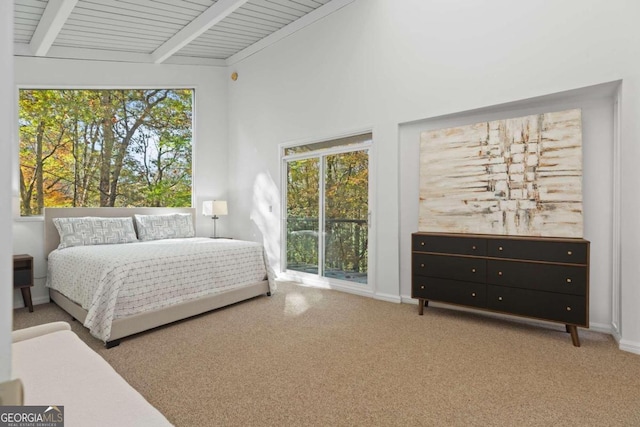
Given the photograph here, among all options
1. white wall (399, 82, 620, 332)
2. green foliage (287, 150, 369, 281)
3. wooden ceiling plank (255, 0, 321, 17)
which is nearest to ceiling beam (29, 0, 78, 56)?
wooden ceiling plank (255, 0, 321, 17)

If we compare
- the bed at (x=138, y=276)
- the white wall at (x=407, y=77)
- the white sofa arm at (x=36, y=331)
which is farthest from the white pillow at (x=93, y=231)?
the white sofa arm at (x=36, y=331)

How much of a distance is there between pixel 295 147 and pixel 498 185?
2.84 metres

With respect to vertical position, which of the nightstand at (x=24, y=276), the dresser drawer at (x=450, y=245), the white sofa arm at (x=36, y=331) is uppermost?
the dresser drawer at (x=450, y=245)

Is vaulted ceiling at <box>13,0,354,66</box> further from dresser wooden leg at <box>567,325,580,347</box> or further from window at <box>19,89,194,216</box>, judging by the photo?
dresser wooden leg at <box>567,325,580,347</box>

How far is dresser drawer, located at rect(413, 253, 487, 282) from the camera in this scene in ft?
10.4

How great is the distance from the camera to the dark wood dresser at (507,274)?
2719 millimetres

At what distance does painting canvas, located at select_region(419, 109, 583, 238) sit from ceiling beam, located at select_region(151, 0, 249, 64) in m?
2.70

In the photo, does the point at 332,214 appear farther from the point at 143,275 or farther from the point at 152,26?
the point at 152,26

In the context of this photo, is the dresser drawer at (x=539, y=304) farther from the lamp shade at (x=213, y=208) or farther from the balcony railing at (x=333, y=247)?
the lamp shade at (x=213, y=208)

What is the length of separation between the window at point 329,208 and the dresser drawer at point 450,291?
0.94 metres

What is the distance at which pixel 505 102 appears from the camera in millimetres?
3195

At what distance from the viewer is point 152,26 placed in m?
4.57

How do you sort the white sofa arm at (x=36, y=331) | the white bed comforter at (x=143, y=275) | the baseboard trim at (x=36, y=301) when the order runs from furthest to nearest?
the baseboard trim at (x=36, y=301)
the white bed comforter at (x=143, y=275)
the white sofa arm at (x=36, y=331)

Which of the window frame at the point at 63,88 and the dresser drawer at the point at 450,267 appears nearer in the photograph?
the dresser drawer at the point at 450,267
